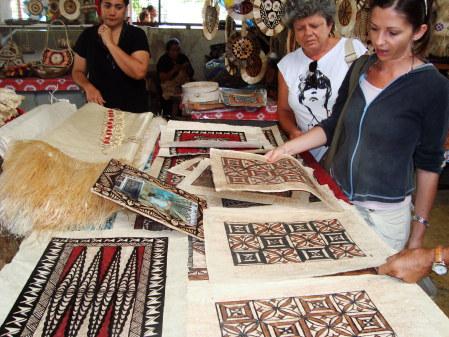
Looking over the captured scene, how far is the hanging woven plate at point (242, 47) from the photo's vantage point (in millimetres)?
3074

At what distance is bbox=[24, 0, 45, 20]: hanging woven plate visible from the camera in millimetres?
5805

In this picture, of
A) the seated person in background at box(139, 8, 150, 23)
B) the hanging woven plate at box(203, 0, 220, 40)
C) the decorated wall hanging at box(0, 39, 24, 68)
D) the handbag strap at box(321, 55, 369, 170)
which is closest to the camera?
the handbag strap at box(321, 55, 369, 170)

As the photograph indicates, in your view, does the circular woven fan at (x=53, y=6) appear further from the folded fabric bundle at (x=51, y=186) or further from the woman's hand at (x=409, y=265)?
the woman's hand at (x=409, y=265)

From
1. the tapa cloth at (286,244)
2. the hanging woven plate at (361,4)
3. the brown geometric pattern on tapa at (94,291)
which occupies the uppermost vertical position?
the hanging woven plate at (361,4)

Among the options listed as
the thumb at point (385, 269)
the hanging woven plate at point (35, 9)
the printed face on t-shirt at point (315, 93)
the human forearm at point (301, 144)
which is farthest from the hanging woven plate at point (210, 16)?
the hanging woven plate at point (35, 9)

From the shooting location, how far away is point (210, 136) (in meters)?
1.78

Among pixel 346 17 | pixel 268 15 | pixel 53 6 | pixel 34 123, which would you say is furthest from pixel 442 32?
pixel 53 6

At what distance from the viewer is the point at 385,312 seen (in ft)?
2.56

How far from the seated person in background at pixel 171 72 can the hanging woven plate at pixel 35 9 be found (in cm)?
192

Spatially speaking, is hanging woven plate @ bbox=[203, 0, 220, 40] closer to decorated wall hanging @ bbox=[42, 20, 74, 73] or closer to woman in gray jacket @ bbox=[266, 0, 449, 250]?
decorated wall hanging @ bbox=[42, 20, 74, 73]

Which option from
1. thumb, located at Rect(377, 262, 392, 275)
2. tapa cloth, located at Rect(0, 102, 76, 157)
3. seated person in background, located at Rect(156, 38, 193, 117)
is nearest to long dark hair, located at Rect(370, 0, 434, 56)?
thumb, located at Rect(377, 262, 392, 275)

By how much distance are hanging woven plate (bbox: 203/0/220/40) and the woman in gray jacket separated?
1.77 m

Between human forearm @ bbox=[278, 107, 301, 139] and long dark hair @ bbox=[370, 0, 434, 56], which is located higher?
long dark hair @ bbox=[370, 0, 434, 56]

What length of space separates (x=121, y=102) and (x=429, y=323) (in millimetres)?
2031
